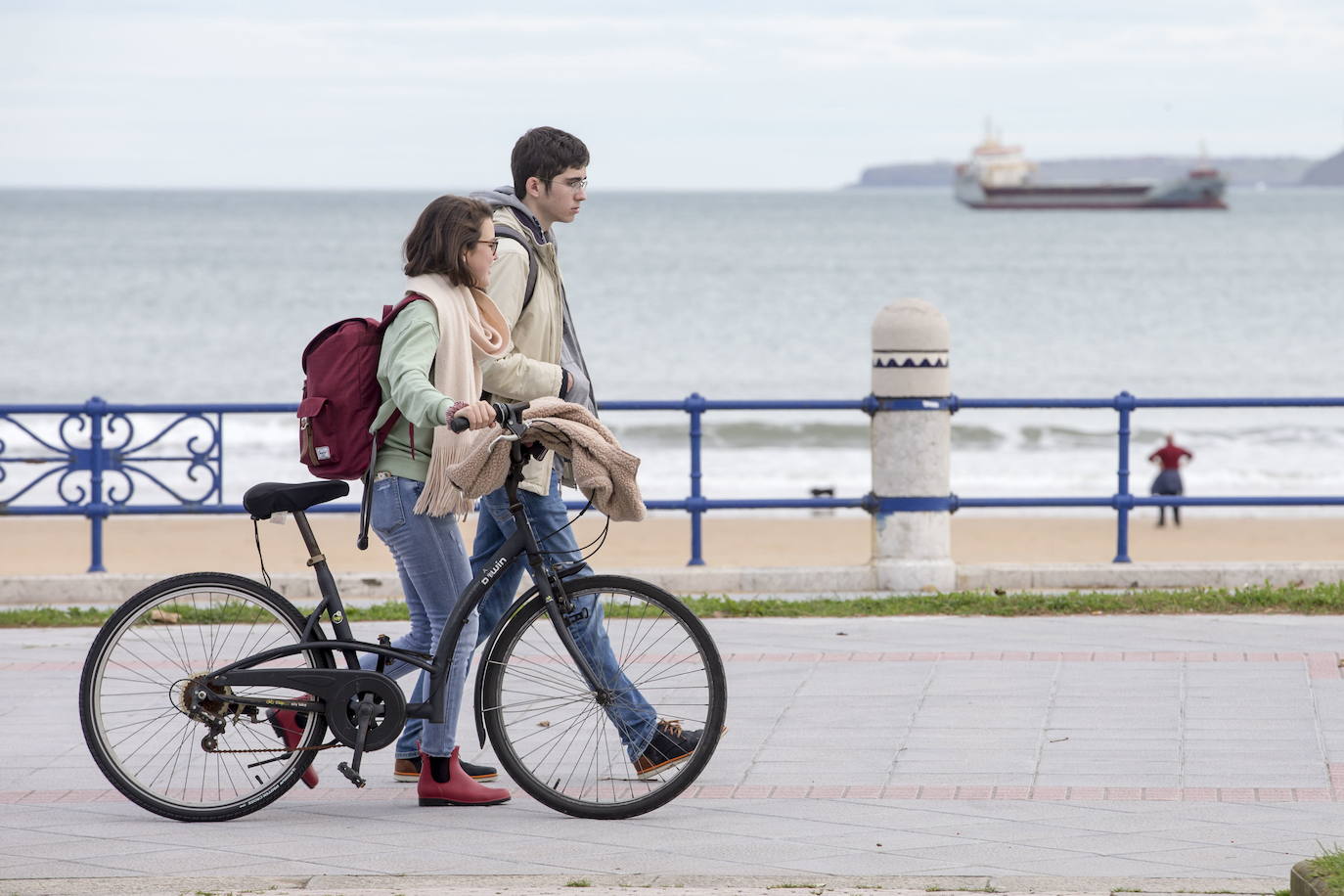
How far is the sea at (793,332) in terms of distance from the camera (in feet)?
89.9

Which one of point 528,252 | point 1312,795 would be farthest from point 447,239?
point 1312,795

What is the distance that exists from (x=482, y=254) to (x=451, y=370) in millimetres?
343

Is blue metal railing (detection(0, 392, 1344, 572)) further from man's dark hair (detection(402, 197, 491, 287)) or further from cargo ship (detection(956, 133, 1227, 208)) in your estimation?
cargo ship (detection(956, 133, 1227, 208))

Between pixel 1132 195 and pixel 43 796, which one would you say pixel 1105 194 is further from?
pixel 43 796

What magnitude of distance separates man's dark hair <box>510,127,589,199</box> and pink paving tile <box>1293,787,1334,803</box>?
9.15 ft

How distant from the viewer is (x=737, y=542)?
1938 cm

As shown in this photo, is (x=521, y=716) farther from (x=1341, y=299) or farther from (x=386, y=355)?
(x=1341, y=299)

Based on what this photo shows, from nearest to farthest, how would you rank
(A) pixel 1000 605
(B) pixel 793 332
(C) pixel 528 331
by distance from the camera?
(C) pixel 528 331 → (A) pixel 1000 605 → (B) pixel 793 332

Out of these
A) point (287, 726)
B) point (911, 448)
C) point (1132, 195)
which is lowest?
point (287, 726)

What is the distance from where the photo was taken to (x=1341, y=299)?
62469 millimetres

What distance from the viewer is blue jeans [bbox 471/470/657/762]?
5.15 m

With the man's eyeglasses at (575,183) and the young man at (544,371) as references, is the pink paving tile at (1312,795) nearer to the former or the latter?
the young man at (544,371)

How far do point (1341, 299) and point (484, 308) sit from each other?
204 ft

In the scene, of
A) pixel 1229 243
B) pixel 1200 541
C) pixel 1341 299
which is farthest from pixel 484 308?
pixel 1229 243
